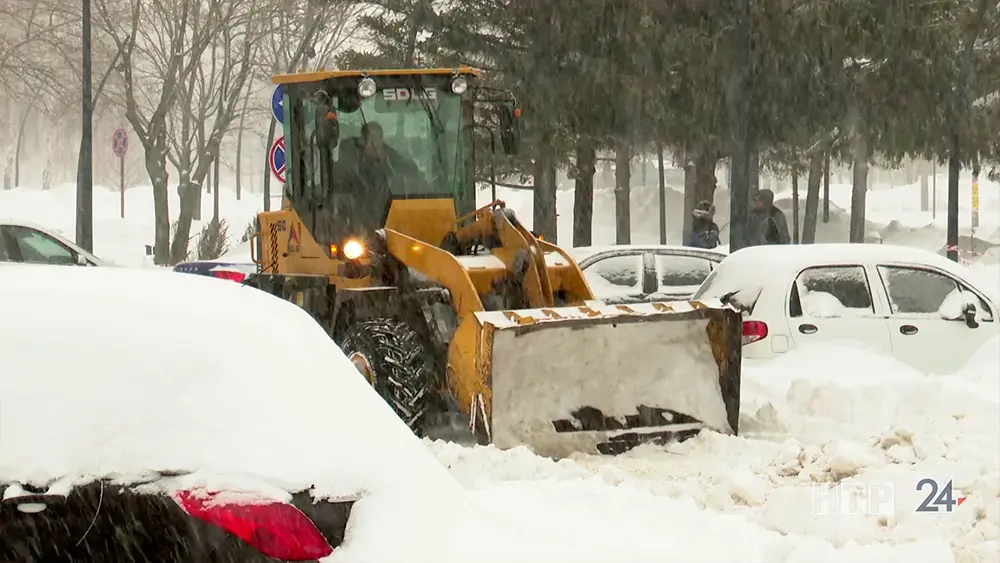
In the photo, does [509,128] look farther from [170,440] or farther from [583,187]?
[583,187]

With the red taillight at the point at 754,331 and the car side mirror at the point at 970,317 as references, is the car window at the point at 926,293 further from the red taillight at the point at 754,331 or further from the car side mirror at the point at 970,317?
the red taillight at the point at 754,331

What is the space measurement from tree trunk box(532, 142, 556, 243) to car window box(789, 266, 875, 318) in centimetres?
1279

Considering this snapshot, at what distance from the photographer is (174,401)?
349cm

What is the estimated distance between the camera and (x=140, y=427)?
3402 millimetres

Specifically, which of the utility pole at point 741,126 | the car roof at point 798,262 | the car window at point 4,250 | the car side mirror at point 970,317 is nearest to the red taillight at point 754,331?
the car roof at point 798,262

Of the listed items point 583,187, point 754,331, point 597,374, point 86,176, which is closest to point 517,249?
point 597,374

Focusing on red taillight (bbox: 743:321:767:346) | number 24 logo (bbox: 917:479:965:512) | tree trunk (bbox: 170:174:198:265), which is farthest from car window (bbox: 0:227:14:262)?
tree trunk (bbox: 170:174:198:265)

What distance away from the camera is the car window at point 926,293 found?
33.4ft

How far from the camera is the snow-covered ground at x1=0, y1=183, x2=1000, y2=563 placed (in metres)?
5.61

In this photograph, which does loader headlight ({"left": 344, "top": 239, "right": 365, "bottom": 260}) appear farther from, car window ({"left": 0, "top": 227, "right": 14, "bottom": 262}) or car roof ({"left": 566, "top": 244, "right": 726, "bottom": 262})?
car window ({"left": 0, "top": 227, "right": 14, "bottom": 262})

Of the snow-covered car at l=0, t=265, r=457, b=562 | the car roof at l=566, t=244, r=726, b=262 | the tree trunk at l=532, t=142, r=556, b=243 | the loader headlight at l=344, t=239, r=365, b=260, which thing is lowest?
the snow-covered car at l=0, t=265, r=457, b=562

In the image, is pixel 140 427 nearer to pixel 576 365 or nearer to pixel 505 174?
pixel 576 365

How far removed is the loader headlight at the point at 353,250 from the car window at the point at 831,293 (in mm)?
3346

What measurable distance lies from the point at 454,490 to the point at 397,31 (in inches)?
830
